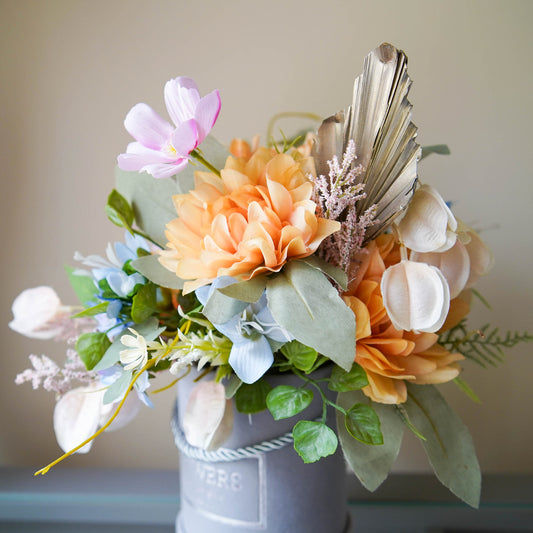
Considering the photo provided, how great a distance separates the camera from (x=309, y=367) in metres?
0.47

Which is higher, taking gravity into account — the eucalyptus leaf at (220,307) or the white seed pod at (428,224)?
the white seed pod at (428,224)

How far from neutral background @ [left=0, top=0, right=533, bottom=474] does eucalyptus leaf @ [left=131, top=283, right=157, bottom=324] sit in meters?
0.36

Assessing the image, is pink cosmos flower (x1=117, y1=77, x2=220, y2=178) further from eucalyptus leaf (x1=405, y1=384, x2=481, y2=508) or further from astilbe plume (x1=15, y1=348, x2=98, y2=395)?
eucalyptus leaf (x1=405, y1=384, x2=481, y2=508)

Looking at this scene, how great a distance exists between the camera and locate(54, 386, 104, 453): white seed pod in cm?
54

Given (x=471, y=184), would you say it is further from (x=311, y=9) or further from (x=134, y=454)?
(x=134, y=454)

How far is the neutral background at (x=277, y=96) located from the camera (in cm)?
77

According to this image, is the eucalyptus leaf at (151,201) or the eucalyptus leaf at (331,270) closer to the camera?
the eucalyptus leaf at (331,270)

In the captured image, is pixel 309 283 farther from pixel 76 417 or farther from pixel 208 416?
pixel 76 417

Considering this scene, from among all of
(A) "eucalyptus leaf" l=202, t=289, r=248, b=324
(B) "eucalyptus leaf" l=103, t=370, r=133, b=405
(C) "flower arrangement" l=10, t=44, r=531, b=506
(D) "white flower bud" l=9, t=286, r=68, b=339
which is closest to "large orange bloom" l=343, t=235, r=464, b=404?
(C) "flower arrangement" l=10, t=44, r=531, b=506

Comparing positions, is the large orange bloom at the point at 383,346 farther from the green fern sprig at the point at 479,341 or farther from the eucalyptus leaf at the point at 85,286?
the eucalyptus leaf at the point at 85,286

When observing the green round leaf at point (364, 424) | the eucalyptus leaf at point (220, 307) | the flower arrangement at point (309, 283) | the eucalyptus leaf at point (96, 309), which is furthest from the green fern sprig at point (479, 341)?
the eucalyptus leaf at point (96, 309)

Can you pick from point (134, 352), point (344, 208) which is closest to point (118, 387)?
point (134, 352)

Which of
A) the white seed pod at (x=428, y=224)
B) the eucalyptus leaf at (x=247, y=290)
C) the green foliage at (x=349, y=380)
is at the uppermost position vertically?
the white seed pod at (x=428, y=224)

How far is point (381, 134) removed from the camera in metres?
0.46
